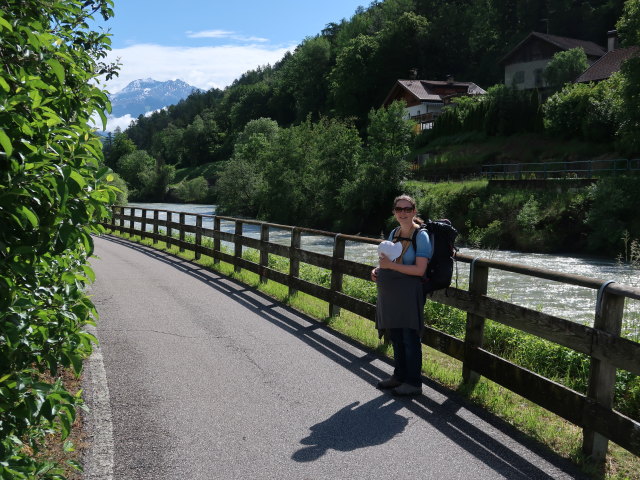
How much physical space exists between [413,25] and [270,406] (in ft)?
333

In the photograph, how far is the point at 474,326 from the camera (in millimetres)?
5828

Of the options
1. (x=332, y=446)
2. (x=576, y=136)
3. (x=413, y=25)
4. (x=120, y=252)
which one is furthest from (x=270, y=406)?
(x=413, y=25)

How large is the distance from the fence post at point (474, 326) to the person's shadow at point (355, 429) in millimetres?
Answer: 819

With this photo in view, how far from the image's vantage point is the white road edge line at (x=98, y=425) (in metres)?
4.04

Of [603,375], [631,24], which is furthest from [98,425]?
[631,24]

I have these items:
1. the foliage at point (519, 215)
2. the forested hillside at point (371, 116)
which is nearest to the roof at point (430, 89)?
the forested hillside at point (371, 116)

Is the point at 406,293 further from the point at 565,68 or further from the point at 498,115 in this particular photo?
the point at 565,68

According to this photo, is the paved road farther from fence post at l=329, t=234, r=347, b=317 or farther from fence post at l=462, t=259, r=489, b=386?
fence post at l=329, t=234, r=347, b=317

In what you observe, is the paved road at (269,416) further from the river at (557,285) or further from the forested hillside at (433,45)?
A: the forested hillside at (433,45)

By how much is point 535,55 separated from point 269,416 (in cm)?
7614

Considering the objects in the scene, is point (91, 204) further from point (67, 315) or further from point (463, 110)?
point (463, 110)

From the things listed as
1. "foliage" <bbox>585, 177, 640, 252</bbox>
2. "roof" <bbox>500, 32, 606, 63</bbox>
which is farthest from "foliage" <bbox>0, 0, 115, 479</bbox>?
"roof" <bbox>500, 32, 606, 63</bbox>

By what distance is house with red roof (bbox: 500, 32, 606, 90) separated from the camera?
71688mm

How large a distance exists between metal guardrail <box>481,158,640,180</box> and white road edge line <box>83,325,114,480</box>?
3324cm
